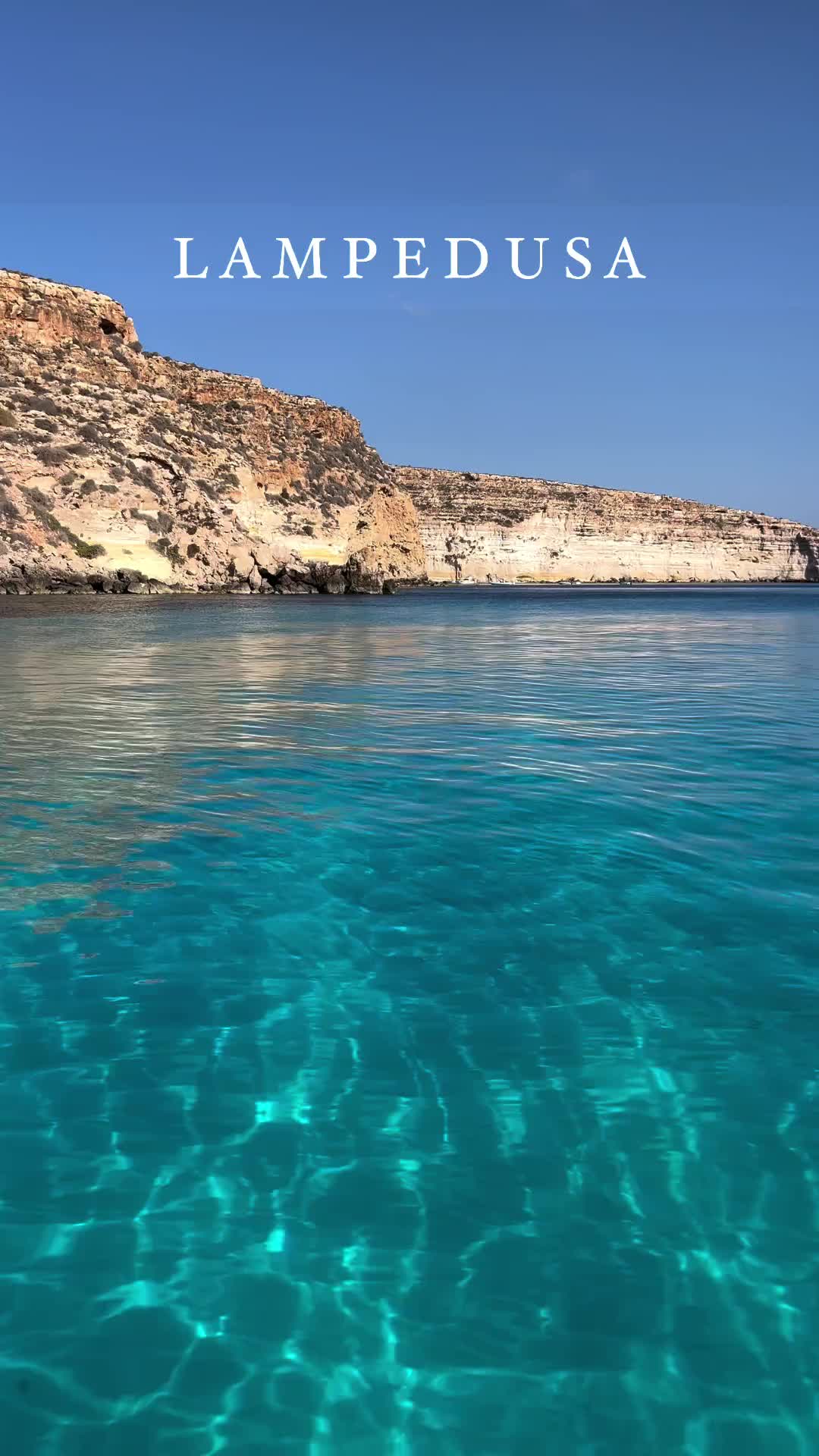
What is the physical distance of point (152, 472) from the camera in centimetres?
5444

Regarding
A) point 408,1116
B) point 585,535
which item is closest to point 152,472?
point 408,1116

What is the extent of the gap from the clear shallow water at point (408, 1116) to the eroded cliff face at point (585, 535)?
126576 mm

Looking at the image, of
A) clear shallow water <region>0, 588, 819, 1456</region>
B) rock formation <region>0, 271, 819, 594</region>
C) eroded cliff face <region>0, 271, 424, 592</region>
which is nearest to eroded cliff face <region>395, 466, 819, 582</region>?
rock formation <region>0, 271, 819, 594</region>

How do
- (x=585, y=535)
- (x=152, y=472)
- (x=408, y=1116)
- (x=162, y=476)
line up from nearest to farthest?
(x=408, y=1116)
(x=152, y=472)
(x=162, y=476)
(x=585, y=535)

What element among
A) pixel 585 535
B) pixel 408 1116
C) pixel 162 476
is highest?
pixel 585 535

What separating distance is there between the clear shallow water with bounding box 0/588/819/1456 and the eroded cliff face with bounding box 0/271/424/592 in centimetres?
4347

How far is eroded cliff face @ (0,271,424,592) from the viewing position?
4916cm

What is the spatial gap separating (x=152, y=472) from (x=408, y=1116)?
54.9 m

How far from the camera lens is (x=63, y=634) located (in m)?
25.8

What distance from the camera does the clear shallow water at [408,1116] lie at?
2.65 meters

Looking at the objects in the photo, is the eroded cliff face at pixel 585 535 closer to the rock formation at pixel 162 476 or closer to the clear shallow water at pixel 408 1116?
the rock formation at pixel 162 476

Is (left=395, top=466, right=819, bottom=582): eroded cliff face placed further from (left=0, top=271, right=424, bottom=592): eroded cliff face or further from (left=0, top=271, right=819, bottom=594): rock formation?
(left=0, top=271, right=424, bottom=592): eroded cliff face

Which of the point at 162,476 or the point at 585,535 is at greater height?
the point at 585,535

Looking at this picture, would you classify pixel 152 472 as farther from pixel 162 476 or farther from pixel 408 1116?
pixel 408 1116
